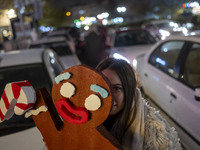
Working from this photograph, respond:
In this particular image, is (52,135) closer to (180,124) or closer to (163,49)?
(180,124)

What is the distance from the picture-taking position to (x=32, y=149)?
1.97 meters

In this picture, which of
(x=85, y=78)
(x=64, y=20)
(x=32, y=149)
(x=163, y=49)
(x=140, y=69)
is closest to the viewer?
(x=85, y=78)

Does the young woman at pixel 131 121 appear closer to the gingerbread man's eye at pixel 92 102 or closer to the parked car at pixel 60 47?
the gingerbread man's eye at pixel 92 102

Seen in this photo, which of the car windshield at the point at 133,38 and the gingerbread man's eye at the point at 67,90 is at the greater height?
the gingerbread man's eye at the point at 67,90

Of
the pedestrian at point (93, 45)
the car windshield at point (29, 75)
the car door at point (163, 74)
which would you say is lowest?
the pedestrian at point (93, 45)

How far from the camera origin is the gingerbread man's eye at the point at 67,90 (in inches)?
43.4

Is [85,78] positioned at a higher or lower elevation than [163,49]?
higher

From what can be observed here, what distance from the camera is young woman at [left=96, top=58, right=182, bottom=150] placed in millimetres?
1369

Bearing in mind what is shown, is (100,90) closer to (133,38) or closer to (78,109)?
(78,109)

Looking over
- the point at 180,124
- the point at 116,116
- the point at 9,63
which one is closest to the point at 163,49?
the point at 180,124

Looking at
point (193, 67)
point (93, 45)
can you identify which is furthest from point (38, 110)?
point (93, 45)

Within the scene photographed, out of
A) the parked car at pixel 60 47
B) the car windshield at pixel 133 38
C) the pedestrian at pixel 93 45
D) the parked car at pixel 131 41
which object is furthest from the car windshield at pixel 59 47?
the pedestrian at pixel 93 45

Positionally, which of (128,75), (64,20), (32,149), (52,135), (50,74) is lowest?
(64,20)

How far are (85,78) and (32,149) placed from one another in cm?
118
